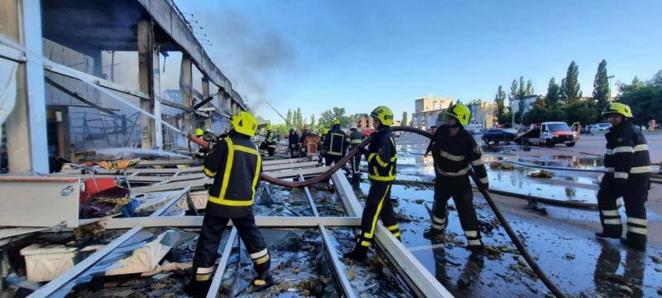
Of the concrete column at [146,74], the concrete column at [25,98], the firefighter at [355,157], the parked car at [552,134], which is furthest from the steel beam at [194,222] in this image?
the parked car at [552,134]

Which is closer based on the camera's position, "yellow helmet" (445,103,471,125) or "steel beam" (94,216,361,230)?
"steel beam" (94,216,361,230)

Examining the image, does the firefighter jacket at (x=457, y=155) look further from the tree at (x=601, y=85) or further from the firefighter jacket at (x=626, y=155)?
the tree at (x=601, y=85)

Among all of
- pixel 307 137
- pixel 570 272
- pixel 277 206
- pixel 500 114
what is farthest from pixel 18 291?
pixel 500 114

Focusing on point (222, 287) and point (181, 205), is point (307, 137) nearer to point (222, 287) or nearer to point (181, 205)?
point (181, 205)

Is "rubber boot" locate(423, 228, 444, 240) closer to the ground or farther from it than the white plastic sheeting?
closer to the ground

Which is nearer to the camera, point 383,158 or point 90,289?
point 90,289

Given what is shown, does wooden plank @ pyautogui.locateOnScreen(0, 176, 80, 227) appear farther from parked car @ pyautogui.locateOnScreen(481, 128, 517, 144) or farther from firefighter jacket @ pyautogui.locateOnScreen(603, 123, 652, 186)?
parked car @ pyautogui.locateOnScreen(481, 128, 517, 144)

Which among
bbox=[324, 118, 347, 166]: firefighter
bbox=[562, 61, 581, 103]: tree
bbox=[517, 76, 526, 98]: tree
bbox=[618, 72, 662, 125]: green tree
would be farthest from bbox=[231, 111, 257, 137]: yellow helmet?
bbox=[517, 76, 526, 98]: tree

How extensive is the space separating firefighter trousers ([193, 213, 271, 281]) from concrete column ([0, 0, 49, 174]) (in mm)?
3963

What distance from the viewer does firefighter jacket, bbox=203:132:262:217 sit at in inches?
104

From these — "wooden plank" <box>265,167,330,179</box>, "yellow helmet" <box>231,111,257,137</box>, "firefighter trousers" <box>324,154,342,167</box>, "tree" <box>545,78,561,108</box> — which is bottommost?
"wooden plank" <box>265,167,330,179</box>

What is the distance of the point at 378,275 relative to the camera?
298 centimetres

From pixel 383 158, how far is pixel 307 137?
9.39 meters

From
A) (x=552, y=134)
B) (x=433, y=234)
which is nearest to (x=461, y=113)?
(x=433, y=234)
